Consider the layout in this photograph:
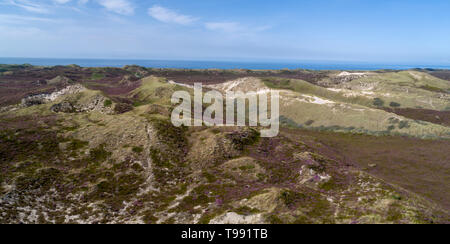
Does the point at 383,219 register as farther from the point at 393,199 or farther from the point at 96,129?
the point at 96,129

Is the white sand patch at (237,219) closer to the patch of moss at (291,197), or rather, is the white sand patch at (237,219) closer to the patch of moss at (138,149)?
the patch of moss at (291,197)

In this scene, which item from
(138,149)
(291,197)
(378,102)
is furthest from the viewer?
(378,102)

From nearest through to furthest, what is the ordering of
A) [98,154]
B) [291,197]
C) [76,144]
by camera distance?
Answer: [291,197], [98,154], [76,144]

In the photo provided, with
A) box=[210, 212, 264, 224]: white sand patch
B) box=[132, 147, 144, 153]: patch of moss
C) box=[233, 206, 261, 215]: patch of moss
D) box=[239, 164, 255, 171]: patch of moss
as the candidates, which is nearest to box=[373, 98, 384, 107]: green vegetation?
box=[239, 164, 255, 171]: patch of moss

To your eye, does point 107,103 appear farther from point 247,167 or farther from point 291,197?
point 291,197

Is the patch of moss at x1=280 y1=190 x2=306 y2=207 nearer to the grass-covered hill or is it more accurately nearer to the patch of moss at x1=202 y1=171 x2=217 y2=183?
the grass-covered hill

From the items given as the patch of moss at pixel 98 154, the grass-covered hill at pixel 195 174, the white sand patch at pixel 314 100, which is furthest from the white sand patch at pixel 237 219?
the white sand patch at pixel 314 100

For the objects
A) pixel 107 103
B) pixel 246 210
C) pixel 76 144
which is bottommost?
pixel 246 210

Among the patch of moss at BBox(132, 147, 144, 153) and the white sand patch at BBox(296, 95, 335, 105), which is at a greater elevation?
the white sand patch at BBox(296, 95, 335, 105)

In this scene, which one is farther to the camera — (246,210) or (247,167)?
(247,167)

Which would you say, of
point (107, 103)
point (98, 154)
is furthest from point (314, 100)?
point (98, 154)
